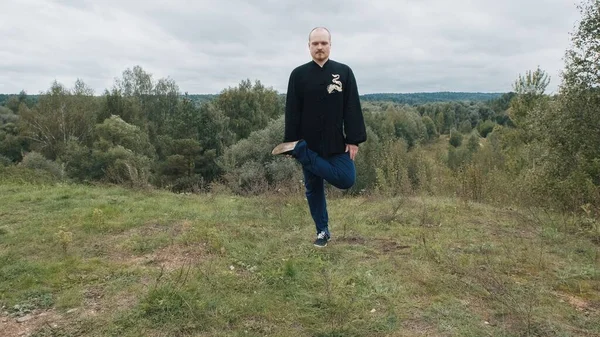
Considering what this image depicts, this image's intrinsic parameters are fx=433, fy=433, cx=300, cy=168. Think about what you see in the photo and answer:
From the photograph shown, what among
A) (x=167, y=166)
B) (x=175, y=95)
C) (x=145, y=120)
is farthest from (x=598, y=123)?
(x=175, y=95)

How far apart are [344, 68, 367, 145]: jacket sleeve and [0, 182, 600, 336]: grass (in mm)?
1187

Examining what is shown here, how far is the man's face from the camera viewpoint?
13.4ft

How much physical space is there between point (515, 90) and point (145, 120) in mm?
36895

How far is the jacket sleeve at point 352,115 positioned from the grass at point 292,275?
1.19 meters

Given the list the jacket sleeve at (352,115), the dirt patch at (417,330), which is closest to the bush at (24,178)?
the jacket sleeve at (352,115)

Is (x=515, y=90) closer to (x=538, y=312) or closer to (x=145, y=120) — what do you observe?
(x=538, y=312)

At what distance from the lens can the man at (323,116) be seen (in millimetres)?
4148

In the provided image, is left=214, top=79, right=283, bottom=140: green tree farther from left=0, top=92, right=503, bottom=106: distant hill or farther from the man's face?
left=0, top=92, right=503, bottom=106: distant hill

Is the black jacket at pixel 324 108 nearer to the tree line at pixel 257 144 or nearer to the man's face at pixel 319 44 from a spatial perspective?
the man's face at pixel 319 44


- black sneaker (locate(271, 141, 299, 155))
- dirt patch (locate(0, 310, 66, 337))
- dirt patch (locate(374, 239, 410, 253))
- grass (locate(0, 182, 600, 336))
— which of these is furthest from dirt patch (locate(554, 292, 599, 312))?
dirt patch (locate(0, 310, 66, 337))

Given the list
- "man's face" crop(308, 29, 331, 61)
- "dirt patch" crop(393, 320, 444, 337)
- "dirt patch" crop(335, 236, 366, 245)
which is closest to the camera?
"dirt patch" crop(393, 320, 444, 337)

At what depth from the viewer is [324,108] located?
417cm

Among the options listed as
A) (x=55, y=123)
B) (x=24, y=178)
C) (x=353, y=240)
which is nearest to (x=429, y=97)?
(x=55, y=123)

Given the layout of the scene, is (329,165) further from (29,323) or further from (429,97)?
(429,97)
